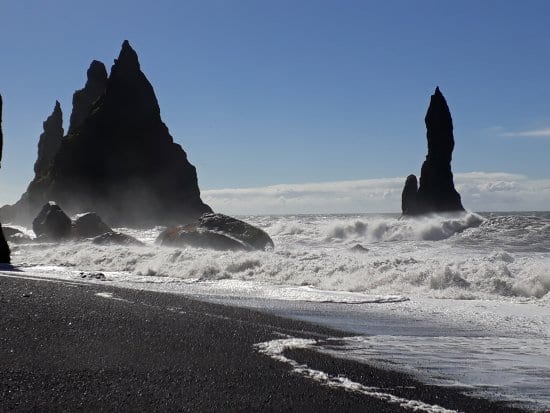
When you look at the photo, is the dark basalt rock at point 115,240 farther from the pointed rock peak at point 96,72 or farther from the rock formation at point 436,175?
the pointed rock peak at point 96,72

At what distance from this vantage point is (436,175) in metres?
85.4

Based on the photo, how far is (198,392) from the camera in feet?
14.9

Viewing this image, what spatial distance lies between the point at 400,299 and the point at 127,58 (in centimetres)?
8134

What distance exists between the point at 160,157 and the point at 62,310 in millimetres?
75818

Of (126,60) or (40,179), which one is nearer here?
(126,60)

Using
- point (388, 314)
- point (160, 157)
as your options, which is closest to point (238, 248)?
point (388, 314)

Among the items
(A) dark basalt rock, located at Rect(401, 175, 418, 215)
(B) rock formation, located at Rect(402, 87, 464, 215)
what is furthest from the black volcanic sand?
(A) dark basalt rock, located at Rect(401, 175, 418, 215)

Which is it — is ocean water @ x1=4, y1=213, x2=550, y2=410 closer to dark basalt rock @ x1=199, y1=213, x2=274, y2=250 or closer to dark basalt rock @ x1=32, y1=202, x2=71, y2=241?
dark basalt rock @ x1=199, y1=213, x2=274, y2=250

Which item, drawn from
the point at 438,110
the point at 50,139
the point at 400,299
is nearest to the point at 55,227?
the point at 400,299

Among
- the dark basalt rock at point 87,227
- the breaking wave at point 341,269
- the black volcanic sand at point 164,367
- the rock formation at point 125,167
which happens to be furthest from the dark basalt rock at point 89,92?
the black volcanic sand at point 164,367

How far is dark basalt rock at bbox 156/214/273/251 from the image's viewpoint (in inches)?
936

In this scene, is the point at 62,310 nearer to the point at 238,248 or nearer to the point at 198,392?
the point at 198,392

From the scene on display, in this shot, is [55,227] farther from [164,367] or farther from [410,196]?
[410,196]

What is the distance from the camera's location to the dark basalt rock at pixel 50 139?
115 meters
